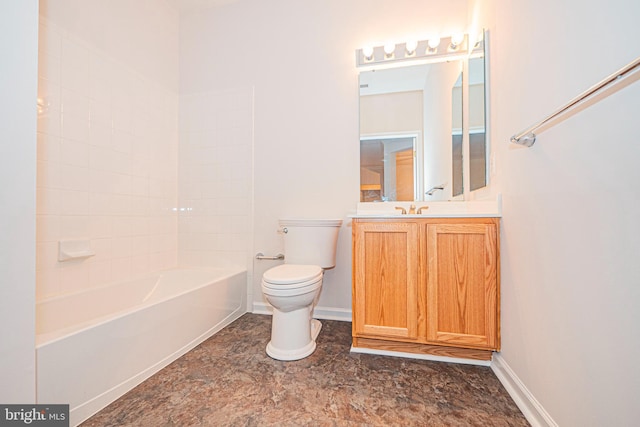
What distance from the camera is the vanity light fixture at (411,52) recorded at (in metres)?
2.06

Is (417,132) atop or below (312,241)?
atop

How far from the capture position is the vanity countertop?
154 centimetres

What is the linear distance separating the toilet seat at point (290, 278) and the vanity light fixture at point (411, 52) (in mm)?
1666

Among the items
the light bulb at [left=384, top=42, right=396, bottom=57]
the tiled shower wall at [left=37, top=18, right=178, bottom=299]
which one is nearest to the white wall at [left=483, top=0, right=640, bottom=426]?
the light bulb at [left=384, top=42, right=396, bottom=57]

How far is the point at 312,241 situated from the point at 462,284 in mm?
992

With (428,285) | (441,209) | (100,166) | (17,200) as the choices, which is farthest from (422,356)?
(100,166)

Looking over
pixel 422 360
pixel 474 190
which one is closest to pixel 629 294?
pixel 422 360

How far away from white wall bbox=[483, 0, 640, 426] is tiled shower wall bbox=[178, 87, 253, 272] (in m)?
1.93

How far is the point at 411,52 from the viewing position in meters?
2.13

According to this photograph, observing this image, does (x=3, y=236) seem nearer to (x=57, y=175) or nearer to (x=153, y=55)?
(x=57, y=175)

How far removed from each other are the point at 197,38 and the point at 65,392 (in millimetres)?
2776

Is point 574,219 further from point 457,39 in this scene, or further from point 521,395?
point 457,39

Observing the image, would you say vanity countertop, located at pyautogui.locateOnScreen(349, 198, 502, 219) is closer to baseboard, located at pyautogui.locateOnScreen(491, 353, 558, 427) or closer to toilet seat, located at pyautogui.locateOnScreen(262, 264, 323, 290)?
toilet seat, located at pyautogui.locateOnScreen(262, 264, 323, 290)

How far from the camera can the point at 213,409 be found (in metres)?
1.20
